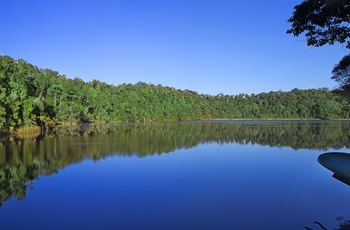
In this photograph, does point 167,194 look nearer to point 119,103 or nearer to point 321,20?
point 321,20

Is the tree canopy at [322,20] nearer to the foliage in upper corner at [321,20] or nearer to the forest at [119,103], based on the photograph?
the foliage in upper corner at [321,20]

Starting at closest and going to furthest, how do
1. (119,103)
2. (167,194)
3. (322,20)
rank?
(322,20) → (167,194) → (119,103)

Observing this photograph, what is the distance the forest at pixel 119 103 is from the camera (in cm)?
3794

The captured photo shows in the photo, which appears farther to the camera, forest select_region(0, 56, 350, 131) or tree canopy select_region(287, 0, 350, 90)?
forest select_region(0, 56, 350, 131)

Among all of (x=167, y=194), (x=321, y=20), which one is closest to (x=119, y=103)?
(x=167, y=194)

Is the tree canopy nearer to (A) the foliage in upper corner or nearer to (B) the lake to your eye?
(A) the foliage in upper corner

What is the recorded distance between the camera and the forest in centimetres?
3794

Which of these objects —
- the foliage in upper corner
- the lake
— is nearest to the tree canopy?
the foliage in upper corner

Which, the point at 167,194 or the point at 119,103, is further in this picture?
the point at 119,103

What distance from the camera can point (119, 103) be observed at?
90000 millimetres

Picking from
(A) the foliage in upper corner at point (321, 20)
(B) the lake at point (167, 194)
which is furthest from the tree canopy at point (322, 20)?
(B) the lake at point (167, 194)

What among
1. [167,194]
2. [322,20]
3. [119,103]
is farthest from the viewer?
[119,103]

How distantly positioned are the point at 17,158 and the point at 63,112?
144 feet

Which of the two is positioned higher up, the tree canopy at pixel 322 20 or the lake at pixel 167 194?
the tree canopy at pixel 322 20
